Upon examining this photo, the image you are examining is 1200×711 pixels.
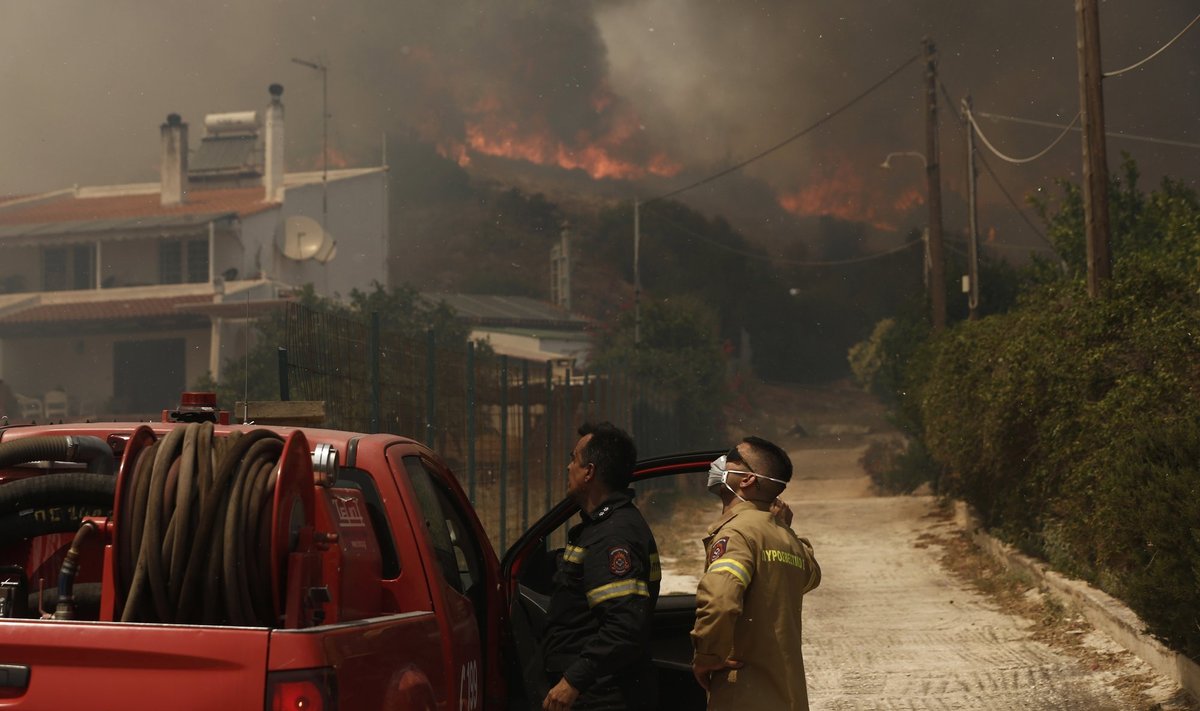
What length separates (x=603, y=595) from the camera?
4641mm

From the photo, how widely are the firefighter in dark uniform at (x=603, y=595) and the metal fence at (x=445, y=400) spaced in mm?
3807

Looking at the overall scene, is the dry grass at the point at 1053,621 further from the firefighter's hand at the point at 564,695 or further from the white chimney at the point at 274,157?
the white chimney at the point at 274,157

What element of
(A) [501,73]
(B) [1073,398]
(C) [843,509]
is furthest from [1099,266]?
(A) [501,73]

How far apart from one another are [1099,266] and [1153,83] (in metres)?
104

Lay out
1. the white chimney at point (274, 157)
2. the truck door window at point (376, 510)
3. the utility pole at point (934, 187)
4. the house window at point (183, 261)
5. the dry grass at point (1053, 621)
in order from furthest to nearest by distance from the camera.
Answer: the white chimney at point (274, 157), the house window at point (183, 261), the utility pole at point (934, 187), the dry grass at point (1053, 621), the truck door window at point (376, 510)

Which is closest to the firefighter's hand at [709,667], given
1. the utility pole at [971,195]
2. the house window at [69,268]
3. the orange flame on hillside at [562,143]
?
the utility pole at [971,195]

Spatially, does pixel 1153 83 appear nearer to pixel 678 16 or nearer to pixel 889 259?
pixel 889 259

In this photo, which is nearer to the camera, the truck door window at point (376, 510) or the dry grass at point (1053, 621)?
the truck door window at point (376, 510)

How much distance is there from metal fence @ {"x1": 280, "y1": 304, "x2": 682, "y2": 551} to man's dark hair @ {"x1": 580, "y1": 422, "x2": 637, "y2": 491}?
3.77 meters

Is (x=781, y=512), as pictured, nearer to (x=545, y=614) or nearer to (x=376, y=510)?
(x=545, y=614)

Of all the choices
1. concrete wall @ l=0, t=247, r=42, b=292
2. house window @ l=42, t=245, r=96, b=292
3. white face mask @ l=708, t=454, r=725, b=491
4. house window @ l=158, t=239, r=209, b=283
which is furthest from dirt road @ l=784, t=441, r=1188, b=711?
concrete wall @ l=0, t=247, r=42, b=292

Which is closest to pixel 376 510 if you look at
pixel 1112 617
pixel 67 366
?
pixel 1112 617

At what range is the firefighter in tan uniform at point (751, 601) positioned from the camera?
180 inches

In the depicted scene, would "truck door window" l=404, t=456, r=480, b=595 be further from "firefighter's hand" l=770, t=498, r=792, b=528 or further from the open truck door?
"firefighter's hand" l=770, t=498, r=792, b=528
